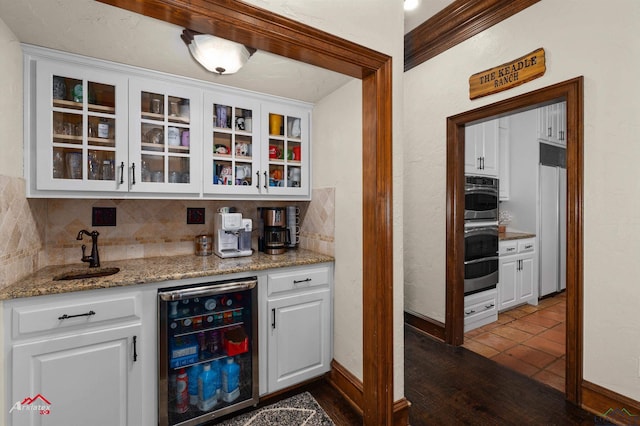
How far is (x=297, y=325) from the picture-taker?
2.00 metres

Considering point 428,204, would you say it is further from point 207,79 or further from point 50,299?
point 50,299

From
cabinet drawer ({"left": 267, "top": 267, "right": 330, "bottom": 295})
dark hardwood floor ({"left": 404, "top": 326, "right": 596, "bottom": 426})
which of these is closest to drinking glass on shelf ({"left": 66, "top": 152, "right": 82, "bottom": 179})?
cabinet drawer ({"left": 267, "top": 267, "right": 330, "bottom": 295})

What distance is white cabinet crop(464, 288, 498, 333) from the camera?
2871mm

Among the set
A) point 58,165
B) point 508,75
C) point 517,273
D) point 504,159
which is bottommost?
point 517,273

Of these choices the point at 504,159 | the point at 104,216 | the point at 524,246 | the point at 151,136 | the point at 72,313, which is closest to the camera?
the point at 72,313

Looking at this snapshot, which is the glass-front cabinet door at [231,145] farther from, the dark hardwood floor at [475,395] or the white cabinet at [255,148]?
the dark hardwood floor at [475,395]

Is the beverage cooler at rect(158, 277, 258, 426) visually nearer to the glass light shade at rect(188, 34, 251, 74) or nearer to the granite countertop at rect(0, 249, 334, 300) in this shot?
the granite countertop at rect(0, 249, 334, 300)

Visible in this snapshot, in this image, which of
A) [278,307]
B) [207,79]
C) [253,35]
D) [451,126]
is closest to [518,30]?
[451,126]

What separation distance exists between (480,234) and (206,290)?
8.52 ft

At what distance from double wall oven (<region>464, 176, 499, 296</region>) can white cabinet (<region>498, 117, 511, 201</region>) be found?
51cm

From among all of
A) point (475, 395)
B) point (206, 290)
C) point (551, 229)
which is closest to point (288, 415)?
point (206, 290)

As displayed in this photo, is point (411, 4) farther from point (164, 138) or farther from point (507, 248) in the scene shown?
point (507, 248)

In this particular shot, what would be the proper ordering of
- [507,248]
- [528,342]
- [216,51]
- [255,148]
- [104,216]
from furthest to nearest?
[507,248] < [528,342] < [255,148] < [104,216] < [216,51]

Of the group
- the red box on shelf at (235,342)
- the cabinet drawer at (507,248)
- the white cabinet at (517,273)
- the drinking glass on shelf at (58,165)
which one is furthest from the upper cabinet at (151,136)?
the white cabinet at (517,273)
